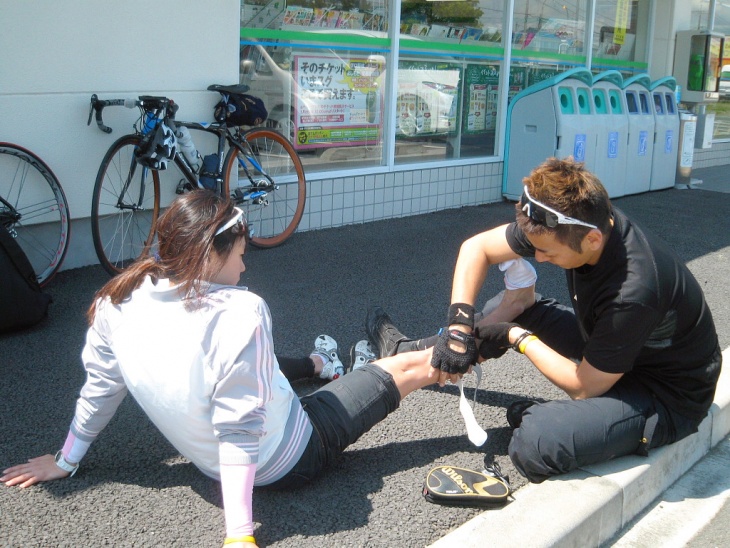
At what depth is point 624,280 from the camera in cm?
279

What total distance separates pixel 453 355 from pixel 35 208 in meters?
3.16

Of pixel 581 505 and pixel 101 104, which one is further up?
pixel 101 104

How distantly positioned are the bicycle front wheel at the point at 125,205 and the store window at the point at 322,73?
140 centimetres

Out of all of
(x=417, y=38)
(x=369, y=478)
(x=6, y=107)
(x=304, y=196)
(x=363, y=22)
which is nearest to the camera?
(x=369, y=478)

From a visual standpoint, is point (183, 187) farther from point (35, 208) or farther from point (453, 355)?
point (453, 355)

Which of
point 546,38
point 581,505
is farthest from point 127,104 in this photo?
point 546,38

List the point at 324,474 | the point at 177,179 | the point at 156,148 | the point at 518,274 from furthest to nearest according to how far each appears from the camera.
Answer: the point at 177,179
the point at 156,148
the point at 518,274
the point at 324,474

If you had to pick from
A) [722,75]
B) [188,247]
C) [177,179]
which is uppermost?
[722,75]

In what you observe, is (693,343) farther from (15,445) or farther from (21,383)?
(21,383)

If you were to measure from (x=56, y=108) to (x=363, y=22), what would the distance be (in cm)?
311

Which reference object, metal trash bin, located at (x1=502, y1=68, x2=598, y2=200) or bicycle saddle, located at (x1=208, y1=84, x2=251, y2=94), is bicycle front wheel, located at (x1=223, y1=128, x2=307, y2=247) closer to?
bicycle saddle, located at (x1=208, y1=84, x2=251, y2=94)

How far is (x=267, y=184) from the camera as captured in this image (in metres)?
6.14

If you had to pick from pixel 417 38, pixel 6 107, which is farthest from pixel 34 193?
pixel 417 38

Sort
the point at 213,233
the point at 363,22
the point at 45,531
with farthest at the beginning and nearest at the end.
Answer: the point at 363,22
the point at 45,531
the point at 213,233
